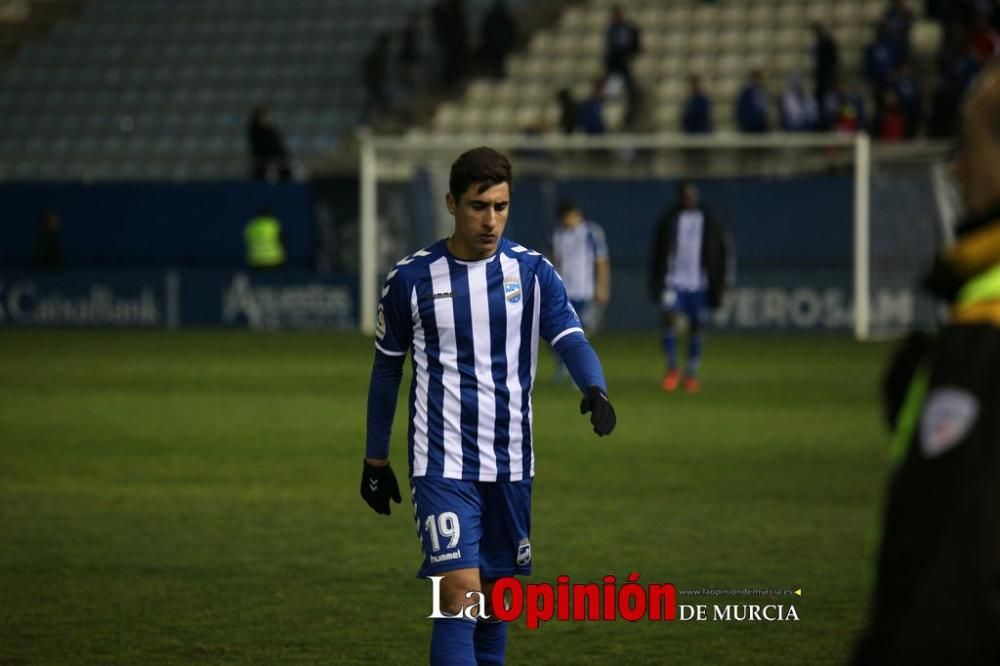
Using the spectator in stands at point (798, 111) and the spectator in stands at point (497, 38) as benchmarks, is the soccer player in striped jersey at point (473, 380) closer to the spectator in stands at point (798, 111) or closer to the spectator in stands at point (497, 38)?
the spectator in stands at point (798, 111)

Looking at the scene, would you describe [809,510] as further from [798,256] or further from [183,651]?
[798,256]

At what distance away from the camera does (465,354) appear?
5.34 m

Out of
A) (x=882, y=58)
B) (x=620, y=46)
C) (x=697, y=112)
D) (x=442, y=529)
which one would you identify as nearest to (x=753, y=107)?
(x=697, y=112)

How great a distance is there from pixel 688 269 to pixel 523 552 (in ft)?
43.6

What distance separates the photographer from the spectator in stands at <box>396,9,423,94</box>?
109 feet

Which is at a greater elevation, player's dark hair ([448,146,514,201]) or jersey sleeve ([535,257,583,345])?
player's dark hair ([448,146,514,201])

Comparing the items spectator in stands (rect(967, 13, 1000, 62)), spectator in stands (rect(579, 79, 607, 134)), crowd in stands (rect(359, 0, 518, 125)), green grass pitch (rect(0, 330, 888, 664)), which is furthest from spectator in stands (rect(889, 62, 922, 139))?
green grass pitch (rect(0, 330, 888, 664))

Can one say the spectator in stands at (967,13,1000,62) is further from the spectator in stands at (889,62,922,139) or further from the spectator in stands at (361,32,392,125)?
the spectator in stands at (361,32,392,125)

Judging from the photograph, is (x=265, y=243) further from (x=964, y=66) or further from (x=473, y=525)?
(x=473, y=525)

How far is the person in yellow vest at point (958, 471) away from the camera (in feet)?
7.26

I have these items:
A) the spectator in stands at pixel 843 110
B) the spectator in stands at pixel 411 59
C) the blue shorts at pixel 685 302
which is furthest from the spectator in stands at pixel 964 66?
the spectator in stands at pixel 411 59

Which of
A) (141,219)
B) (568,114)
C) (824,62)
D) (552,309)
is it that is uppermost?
(824,62)

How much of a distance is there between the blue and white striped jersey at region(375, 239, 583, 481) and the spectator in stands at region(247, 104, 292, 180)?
25.8 metres

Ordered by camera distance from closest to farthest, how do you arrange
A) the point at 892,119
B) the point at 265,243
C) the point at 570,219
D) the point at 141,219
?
the point at 570,219, the point at 892,119, the point at 265,243, the point at 141,219
